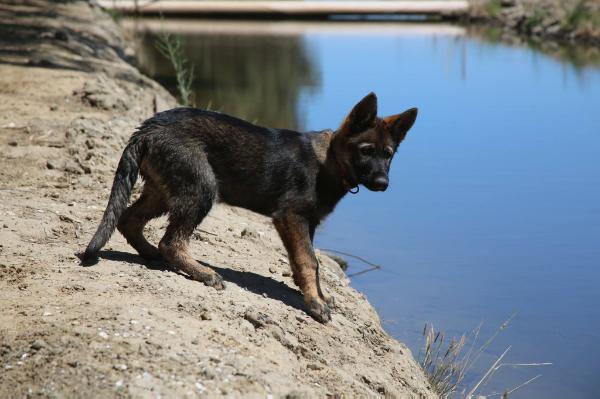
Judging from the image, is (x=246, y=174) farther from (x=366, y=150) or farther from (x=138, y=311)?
(x=138, y=311)

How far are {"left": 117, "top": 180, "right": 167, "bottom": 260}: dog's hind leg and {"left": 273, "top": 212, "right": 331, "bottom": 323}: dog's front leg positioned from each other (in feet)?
2.74

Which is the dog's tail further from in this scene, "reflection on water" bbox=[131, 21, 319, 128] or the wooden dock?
the wooden dock

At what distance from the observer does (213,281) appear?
249 inches

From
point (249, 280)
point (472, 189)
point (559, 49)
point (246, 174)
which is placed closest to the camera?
point (246, 174)

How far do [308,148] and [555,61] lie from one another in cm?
1776

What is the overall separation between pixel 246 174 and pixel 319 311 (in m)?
1.05

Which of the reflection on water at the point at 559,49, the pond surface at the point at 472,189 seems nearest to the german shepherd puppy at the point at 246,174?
the pond surface at the point at 472,189

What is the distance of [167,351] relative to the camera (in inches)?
197

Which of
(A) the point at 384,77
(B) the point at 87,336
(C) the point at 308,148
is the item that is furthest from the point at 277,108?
(B) the point at 87,336

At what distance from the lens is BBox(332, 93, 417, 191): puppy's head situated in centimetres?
642

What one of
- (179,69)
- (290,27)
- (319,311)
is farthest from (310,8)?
(319,311)

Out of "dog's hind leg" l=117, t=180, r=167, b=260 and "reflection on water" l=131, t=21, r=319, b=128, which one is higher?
"dog's hind leg" l=117, t=180, r=167, b=260

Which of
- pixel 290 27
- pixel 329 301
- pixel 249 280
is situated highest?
pixel 249 280

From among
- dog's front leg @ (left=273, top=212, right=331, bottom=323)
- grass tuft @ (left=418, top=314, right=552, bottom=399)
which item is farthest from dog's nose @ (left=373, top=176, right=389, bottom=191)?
grass tuft @ (left=418, top=314, right=552, bottom=399)
